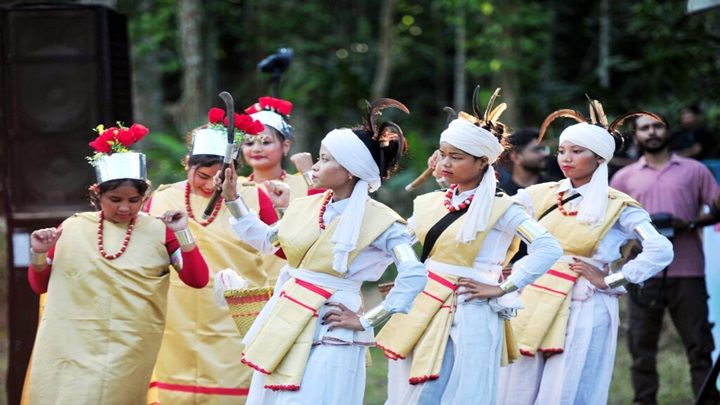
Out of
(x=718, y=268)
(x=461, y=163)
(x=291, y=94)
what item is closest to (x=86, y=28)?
(x=461, y=163)

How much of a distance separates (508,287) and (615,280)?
0.93 meters

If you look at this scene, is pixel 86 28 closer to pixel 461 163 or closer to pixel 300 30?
pixel 461 163

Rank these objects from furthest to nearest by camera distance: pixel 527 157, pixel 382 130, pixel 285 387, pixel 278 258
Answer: pixel 527 157
pixel 278 258
pixel 382 130
pixel 285 387

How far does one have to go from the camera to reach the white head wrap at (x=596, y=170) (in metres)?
5.82

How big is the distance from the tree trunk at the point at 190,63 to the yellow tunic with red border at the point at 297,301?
10751 millimetres

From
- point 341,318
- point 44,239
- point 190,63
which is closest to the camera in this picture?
point 341,318

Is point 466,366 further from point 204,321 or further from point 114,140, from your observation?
point 114,140

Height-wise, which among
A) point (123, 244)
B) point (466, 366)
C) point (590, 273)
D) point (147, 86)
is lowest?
point (466, 366)

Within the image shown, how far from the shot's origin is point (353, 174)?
4855mm

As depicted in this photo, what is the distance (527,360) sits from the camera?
6012 mm

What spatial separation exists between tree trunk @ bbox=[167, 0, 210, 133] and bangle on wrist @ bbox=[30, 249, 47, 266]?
10.2 metres

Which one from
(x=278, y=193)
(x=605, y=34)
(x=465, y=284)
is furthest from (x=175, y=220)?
(x=605, y=34)

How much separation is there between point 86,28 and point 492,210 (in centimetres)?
365

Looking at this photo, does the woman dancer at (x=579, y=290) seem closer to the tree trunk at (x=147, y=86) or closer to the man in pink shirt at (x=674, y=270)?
the man in pink shirt at (x=674, y=270)
